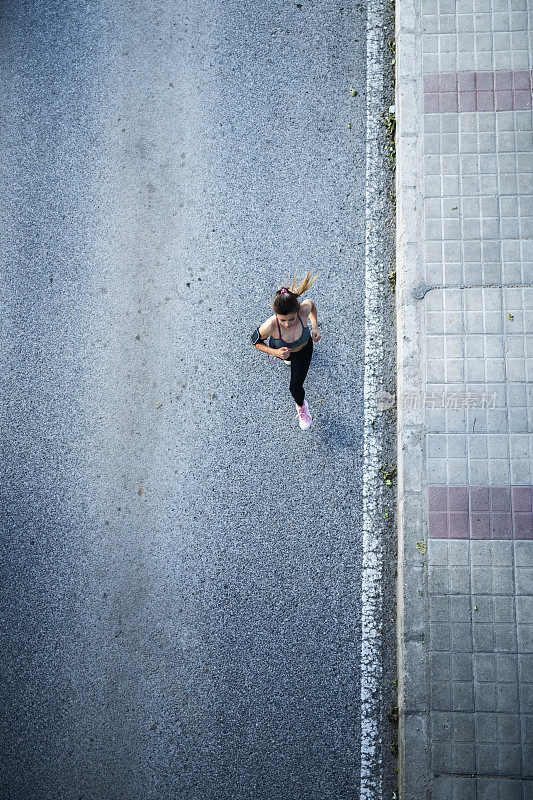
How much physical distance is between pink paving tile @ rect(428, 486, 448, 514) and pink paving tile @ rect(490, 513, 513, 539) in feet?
1.31

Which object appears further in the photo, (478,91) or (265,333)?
(478,91)

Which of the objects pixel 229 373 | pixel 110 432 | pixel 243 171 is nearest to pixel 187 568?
pixel 110 432

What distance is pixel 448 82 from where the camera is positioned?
5629 millimetres

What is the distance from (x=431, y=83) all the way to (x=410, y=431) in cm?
339

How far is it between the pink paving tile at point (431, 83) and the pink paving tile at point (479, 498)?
379 cm

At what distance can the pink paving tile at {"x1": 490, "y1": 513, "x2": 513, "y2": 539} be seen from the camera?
4.79 meters

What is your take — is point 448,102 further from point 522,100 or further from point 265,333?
point 265,333

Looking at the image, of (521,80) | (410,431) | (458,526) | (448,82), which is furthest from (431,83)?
(458,526)

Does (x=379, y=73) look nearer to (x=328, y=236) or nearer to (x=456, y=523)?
(x=328, y=236)

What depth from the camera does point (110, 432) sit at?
557 cm

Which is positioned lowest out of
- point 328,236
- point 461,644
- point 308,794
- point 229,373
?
point 308,794

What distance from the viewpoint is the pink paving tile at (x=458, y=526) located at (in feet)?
15.8

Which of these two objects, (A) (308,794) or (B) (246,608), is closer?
(A) (308,794)

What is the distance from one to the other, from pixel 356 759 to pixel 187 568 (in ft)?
6.73
